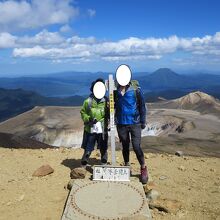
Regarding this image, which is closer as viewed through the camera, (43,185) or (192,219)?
(192,219)

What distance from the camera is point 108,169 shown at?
8070 millimetres

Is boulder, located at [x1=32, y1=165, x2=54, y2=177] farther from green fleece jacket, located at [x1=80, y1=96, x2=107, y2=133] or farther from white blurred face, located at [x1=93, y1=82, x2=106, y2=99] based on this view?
white blurred face, located at [x1=93, y1=82, x2=106, y2=99]

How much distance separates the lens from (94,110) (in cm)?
868

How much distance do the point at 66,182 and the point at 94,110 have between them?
5.88ft

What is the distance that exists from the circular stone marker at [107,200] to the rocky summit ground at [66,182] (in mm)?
383

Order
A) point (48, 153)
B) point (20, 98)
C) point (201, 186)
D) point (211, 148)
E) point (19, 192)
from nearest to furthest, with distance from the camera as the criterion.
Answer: point (19, 192) < point (201, 186) < point (48, 153) < point (211, 148) < point (20, 98)

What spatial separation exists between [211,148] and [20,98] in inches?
5656

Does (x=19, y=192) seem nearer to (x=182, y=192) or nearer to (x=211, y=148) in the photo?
(x=182, y=192)

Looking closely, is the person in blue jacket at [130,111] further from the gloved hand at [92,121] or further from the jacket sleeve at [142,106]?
the gloved hand at [92,121]

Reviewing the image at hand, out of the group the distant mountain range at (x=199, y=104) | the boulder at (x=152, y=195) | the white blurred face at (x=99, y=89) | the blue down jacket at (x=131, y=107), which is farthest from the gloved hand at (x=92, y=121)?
the distant mountain range at (x=199, y=104)

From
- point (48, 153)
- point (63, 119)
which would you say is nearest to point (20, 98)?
point (63, 119)

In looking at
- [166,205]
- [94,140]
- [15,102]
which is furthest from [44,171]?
[15,102]

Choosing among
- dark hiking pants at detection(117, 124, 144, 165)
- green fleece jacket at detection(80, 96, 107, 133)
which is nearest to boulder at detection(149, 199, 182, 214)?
dark hiking pants at detection(117, 124, 144, 165)

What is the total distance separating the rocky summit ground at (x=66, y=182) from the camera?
23.6 ft
